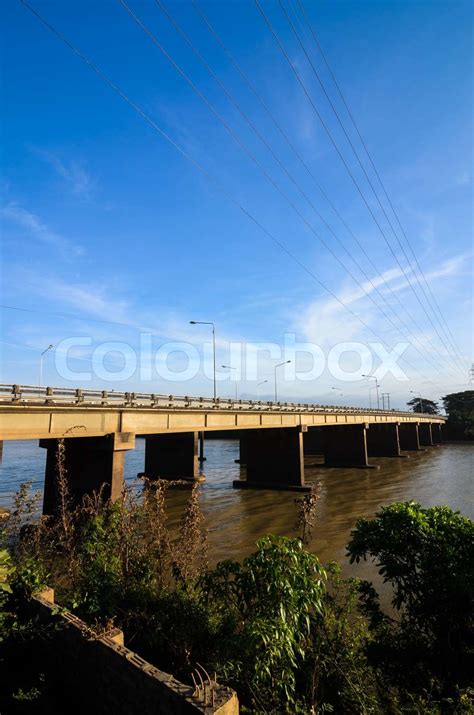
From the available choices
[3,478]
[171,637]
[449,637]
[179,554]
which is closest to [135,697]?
[171,637]

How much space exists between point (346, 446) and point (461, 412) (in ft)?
270

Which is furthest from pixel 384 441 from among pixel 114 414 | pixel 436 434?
pixel 114 414

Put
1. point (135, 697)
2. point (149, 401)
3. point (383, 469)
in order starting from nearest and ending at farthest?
point (135, 697), point (149, 401), point (383, 469)

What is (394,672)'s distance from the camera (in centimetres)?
592

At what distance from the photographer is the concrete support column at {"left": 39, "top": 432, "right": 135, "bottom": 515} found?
19500 millimetres

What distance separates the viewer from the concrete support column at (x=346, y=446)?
172 feet

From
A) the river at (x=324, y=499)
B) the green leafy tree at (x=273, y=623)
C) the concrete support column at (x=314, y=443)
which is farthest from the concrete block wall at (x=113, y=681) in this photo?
the concrete support column at (x=314, y=443)

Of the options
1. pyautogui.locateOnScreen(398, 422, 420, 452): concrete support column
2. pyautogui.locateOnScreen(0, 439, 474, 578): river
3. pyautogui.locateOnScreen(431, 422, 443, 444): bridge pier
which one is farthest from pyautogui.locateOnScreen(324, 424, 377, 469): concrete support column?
pyautogui.locateOnScreen(431, 422, 443, 444): bridge pier

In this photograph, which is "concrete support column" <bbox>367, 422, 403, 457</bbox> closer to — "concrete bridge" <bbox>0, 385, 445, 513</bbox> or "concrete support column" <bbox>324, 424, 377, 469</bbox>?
"concrete bridge" <bbox>0, 385, 445, 513</bbox>

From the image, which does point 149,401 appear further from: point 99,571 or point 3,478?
point 3,478

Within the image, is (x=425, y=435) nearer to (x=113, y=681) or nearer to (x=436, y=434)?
(x=436, y=434)

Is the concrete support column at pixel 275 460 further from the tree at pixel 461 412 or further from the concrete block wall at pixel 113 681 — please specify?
the tree at pixel 461 412

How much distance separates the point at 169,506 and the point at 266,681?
2536cm

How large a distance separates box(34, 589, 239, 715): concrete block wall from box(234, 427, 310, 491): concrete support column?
29.8m
